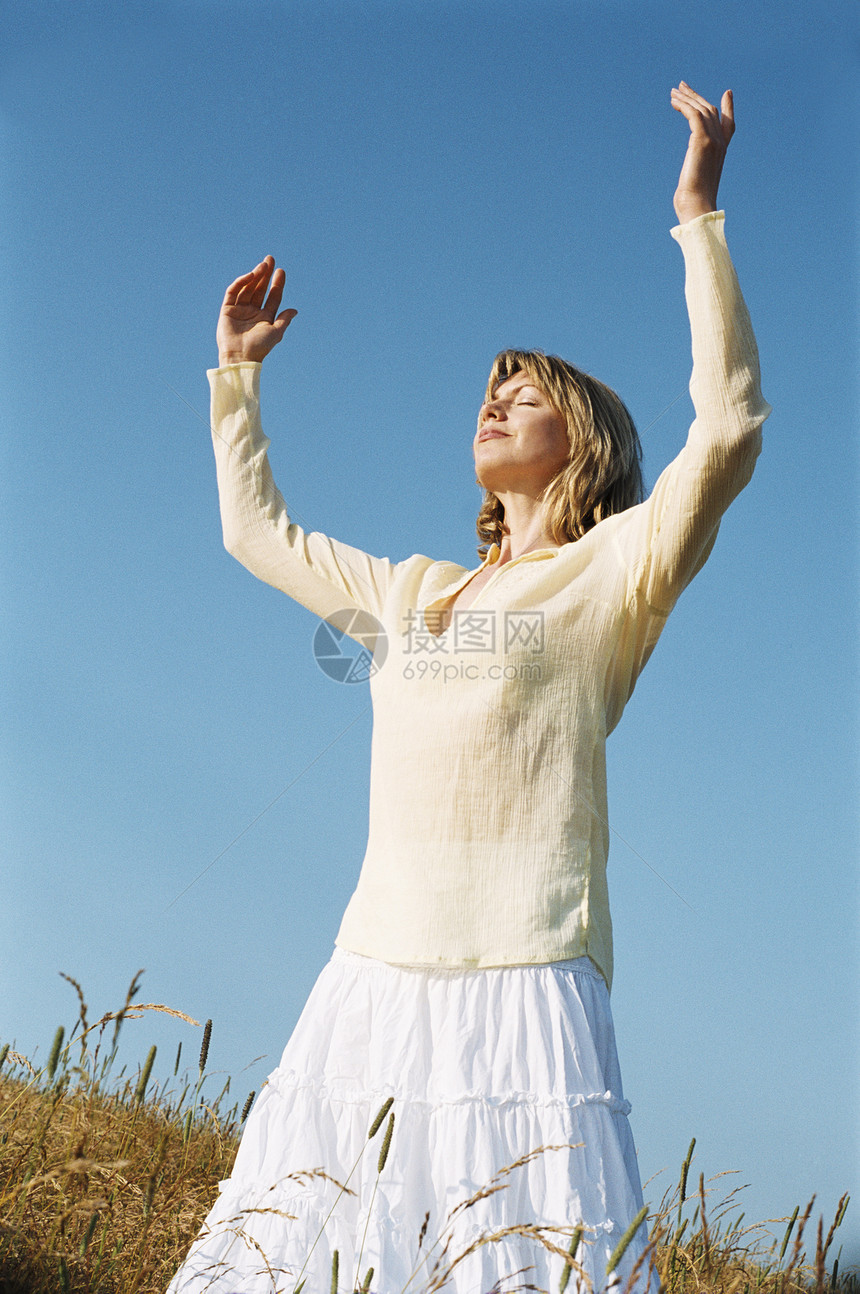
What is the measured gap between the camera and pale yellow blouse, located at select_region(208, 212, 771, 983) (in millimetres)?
2074

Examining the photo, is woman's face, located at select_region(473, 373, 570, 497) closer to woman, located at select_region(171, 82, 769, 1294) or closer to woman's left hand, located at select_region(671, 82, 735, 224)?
woman, located at select_region(171, 82, 769, 1294)

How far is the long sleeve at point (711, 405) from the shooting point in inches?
81.7

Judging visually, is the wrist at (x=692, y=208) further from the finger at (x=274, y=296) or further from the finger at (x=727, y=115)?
the finger at (x=274, y=296)

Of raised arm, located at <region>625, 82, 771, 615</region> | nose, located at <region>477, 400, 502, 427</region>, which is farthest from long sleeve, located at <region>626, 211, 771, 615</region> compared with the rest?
nose, located at <region>477, 400, 502, 427</region>

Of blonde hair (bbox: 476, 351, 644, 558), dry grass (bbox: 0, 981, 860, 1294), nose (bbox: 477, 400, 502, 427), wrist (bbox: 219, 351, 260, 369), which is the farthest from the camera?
wrist (bbox: 219, 351, 260, 369)

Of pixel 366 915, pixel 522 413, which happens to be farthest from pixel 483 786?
pixel 522 413

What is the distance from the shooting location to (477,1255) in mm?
1779

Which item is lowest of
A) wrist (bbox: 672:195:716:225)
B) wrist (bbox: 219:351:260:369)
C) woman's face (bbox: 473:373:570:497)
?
woman's face (bbox: 473:373:570:497)

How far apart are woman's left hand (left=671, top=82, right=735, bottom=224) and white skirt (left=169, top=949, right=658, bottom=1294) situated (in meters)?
1.56

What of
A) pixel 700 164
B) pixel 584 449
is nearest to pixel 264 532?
pixel 584 449

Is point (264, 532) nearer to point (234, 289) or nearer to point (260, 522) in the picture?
point (260, 522)

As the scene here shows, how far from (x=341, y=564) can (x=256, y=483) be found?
1.08ft

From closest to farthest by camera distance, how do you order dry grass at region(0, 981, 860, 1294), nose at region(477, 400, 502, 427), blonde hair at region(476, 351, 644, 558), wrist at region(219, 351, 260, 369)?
dry grass at region(0, 981, 860, 1294) < blonde hair at region(476, 351, 644, 558) < nose at region(477, 400, 502, 427) < wrist at region(219, 351, 260, 369)

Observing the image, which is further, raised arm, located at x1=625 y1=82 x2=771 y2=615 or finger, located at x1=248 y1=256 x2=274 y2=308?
finger, located at x1=248 y1=256 x2=274 y2=308
